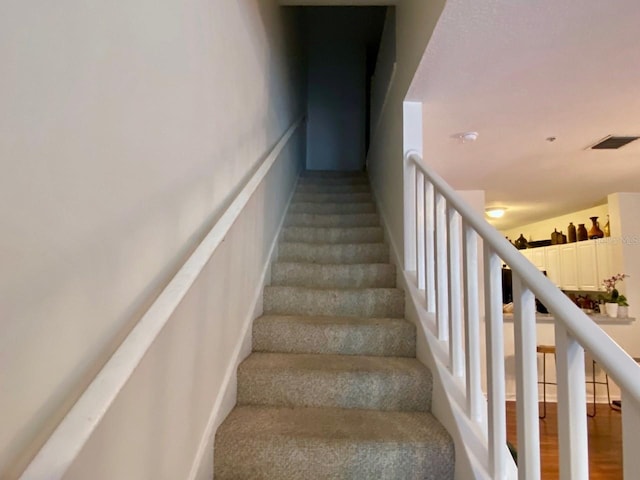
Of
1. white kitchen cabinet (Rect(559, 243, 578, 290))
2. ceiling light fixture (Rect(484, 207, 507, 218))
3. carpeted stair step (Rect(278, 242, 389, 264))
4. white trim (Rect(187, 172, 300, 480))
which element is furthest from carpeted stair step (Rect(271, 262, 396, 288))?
white kitchen cabinet (Rect(559, 243, 578, 290))

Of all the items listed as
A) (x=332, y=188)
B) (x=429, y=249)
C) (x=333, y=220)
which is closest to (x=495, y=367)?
(x=429, y=249)

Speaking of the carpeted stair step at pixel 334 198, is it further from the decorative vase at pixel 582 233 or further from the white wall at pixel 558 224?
the decorative vase at pixel 582 233

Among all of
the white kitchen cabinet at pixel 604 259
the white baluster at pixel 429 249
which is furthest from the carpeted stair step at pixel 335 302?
the white kitchen cabinet at pixel 604 259

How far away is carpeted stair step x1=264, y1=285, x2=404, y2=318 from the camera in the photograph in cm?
218

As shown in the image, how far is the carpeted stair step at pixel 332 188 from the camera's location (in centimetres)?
387

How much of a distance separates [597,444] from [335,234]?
8.46 ft

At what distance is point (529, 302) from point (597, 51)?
1203mm

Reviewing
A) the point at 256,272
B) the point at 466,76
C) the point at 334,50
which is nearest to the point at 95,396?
the point at 256,272

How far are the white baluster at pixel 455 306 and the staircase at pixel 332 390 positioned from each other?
0.18m

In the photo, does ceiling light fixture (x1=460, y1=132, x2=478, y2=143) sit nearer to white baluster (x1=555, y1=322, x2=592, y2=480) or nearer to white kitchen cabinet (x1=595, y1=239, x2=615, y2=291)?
white baluster (x1=555, y1=322, x2=592, y2=480)

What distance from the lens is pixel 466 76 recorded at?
178 cm

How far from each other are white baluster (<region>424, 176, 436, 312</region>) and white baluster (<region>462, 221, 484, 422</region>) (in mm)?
461

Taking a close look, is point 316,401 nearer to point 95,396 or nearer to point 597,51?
point 95,396

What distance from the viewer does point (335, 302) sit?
87.5 inches
